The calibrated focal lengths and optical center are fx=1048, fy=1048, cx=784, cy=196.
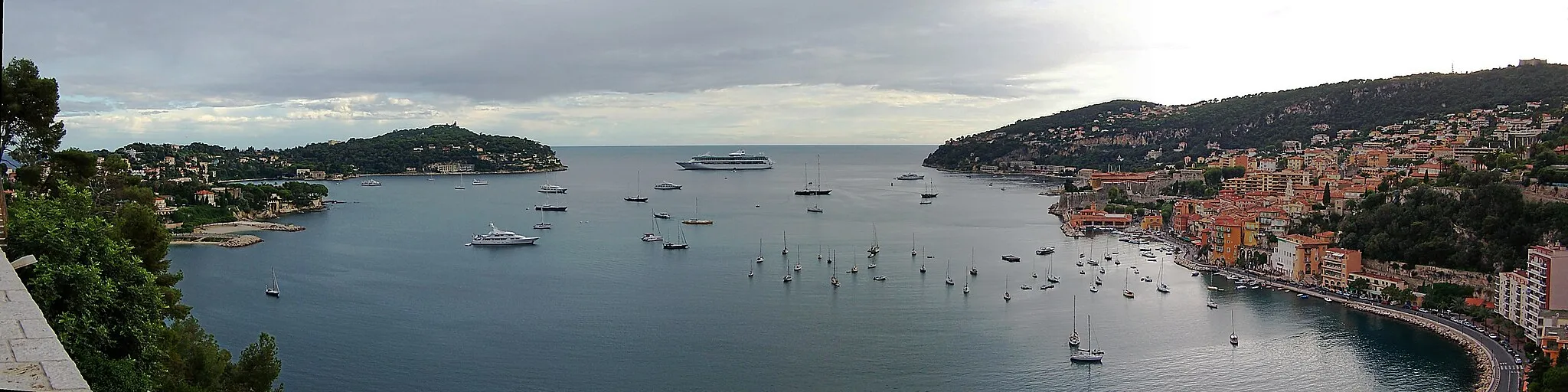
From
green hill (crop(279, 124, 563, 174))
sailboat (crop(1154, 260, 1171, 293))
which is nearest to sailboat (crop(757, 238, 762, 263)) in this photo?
sailboat (crop(1154, 260, 1171, 293))

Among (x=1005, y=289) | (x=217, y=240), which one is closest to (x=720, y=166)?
(x=217, y=240)

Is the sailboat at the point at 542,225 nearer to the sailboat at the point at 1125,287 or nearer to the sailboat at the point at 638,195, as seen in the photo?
the sailboat at the point at 638,195

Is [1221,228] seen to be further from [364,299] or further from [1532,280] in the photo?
[364,299]

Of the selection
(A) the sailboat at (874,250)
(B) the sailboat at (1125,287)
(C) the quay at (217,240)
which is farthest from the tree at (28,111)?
(C) the quay at (217,240)

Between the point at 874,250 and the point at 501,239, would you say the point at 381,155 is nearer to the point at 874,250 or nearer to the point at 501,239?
the point at 501,239

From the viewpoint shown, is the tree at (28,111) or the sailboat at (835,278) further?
the sailboat at (835,278)

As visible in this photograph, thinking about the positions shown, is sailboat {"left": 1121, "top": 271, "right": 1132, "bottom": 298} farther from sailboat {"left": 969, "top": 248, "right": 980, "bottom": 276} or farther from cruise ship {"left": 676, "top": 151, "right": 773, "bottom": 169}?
cruise ship {"left": 676, "top": 151, "right": 773, "bottom": 169}
